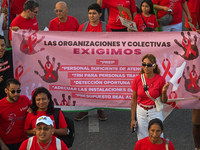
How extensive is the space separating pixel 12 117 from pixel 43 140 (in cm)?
95

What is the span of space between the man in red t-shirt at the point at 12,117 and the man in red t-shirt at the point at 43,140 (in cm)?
77

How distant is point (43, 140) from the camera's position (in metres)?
4.14

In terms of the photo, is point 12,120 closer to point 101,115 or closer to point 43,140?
point 43,140

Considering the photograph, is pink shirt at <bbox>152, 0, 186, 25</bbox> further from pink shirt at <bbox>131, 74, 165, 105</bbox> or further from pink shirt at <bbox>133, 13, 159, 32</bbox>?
pink shirt at <bbox>131, 74, 165, 105</bbox>

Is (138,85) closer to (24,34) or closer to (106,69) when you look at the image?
(106,69)

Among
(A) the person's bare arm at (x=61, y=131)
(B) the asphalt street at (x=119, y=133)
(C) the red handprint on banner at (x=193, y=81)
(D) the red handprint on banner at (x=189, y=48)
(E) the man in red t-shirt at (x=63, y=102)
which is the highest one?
(D) the red handprint on banner at (x=189, y=48)

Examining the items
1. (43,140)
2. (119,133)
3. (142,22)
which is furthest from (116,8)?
(43,140)

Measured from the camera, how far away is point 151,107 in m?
5.29

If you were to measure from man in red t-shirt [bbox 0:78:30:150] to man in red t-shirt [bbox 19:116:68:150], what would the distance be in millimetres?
775

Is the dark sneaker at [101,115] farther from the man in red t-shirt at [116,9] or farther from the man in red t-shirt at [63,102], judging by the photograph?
the man in red t-shirt at [116,9]

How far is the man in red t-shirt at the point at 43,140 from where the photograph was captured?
414cm

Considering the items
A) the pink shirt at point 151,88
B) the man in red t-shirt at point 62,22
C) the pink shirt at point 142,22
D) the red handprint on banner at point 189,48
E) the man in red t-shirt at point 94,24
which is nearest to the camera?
the pink shirt at point 151,88

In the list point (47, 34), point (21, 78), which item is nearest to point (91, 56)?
point (47, 34)

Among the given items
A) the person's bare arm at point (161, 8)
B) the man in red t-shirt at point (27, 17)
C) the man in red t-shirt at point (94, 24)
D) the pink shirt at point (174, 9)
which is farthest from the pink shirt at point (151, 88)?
the pink shirt at point (174, 9)
